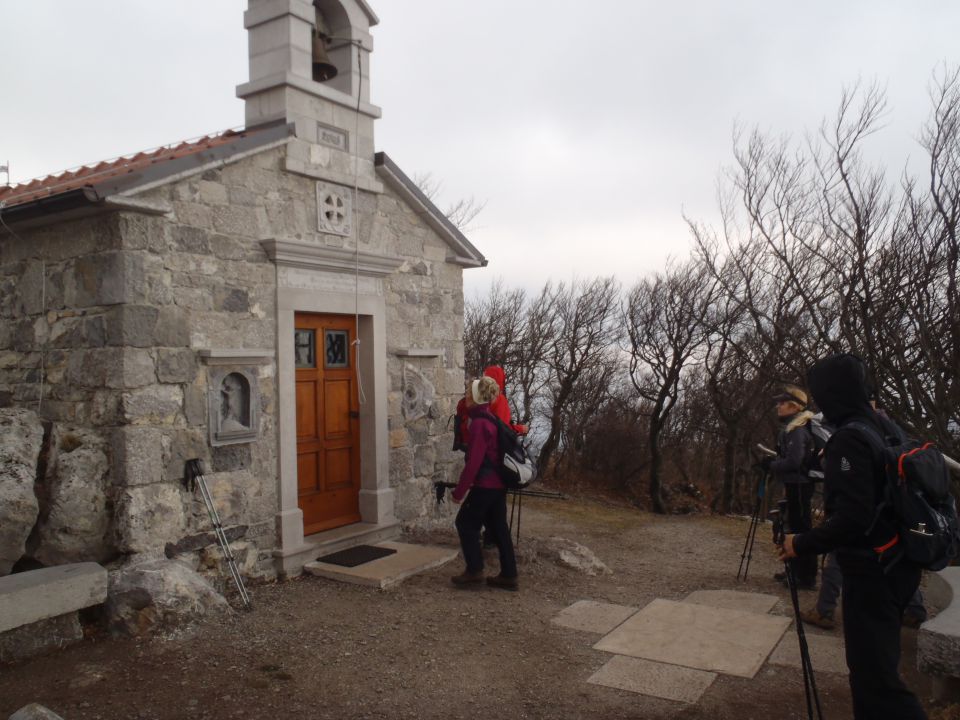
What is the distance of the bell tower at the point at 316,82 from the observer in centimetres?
658

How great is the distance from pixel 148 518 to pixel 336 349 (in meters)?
2.37

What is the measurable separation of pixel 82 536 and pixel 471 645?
2805mm

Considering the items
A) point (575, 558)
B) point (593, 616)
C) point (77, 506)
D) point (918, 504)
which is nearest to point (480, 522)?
point (593, 616)

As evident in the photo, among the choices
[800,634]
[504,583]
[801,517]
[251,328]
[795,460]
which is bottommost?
[504,583]

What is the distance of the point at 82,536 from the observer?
5258 mm

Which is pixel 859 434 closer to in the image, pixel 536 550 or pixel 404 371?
pixel 536 550

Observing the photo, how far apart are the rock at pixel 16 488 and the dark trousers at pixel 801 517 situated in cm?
518

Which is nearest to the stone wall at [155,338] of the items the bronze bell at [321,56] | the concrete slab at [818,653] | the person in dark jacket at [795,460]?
the bronze bell at [321,56]

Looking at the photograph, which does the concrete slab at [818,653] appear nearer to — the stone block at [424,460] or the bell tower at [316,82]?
the stone block at [424,460]

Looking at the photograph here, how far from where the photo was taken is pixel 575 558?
22.6 feet

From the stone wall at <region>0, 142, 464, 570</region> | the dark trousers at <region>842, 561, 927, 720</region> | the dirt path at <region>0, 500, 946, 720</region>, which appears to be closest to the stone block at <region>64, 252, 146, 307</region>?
the stone wall at <region>0, 142, 464, 570</region>

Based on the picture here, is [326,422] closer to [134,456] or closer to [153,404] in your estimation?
[153,404]

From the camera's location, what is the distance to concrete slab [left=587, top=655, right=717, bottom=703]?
13.8ft

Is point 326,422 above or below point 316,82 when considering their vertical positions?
below
